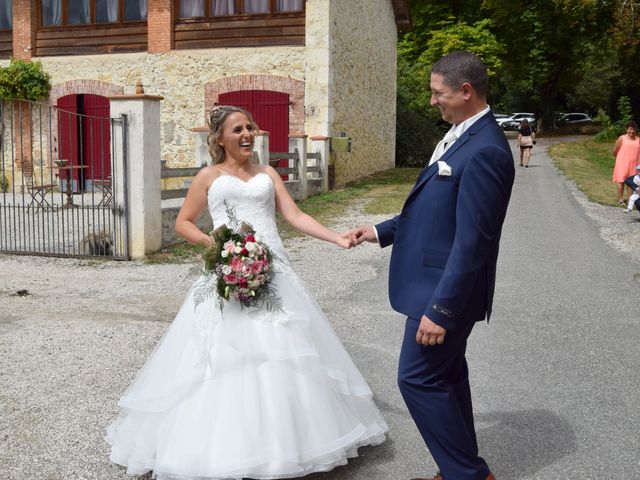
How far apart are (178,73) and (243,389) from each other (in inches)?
632

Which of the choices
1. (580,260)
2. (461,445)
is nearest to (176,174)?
(580,260)

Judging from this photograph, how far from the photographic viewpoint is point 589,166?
26047 millimetres

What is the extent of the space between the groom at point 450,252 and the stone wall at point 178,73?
1481 cm

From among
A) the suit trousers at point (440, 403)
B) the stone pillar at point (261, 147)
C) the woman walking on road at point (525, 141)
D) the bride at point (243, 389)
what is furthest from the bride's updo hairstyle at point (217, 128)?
the woman walking on road at point (525, 141)

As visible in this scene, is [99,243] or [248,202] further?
[99,243]

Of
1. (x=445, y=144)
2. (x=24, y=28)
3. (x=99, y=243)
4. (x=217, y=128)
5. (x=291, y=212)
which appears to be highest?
(x=24, y=28)

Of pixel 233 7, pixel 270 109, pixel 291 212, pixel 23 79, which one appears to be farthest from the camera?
pixel 23 79

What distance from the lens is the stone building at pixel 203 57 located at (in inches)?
690

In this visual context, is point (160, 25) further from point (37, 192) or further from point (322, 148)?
point (37, 192)

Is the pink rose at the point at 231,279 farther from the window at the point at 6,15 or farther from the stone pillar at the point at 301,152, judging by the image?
the window at the point at 6,15

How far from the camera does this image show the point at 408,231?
3213 millimetres

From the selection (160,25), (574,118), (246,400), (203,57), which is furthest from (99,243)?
(574,118)

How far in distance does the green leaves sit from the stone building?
283 mm

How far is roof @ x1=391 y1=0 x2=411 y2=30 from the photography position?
25.2 m
